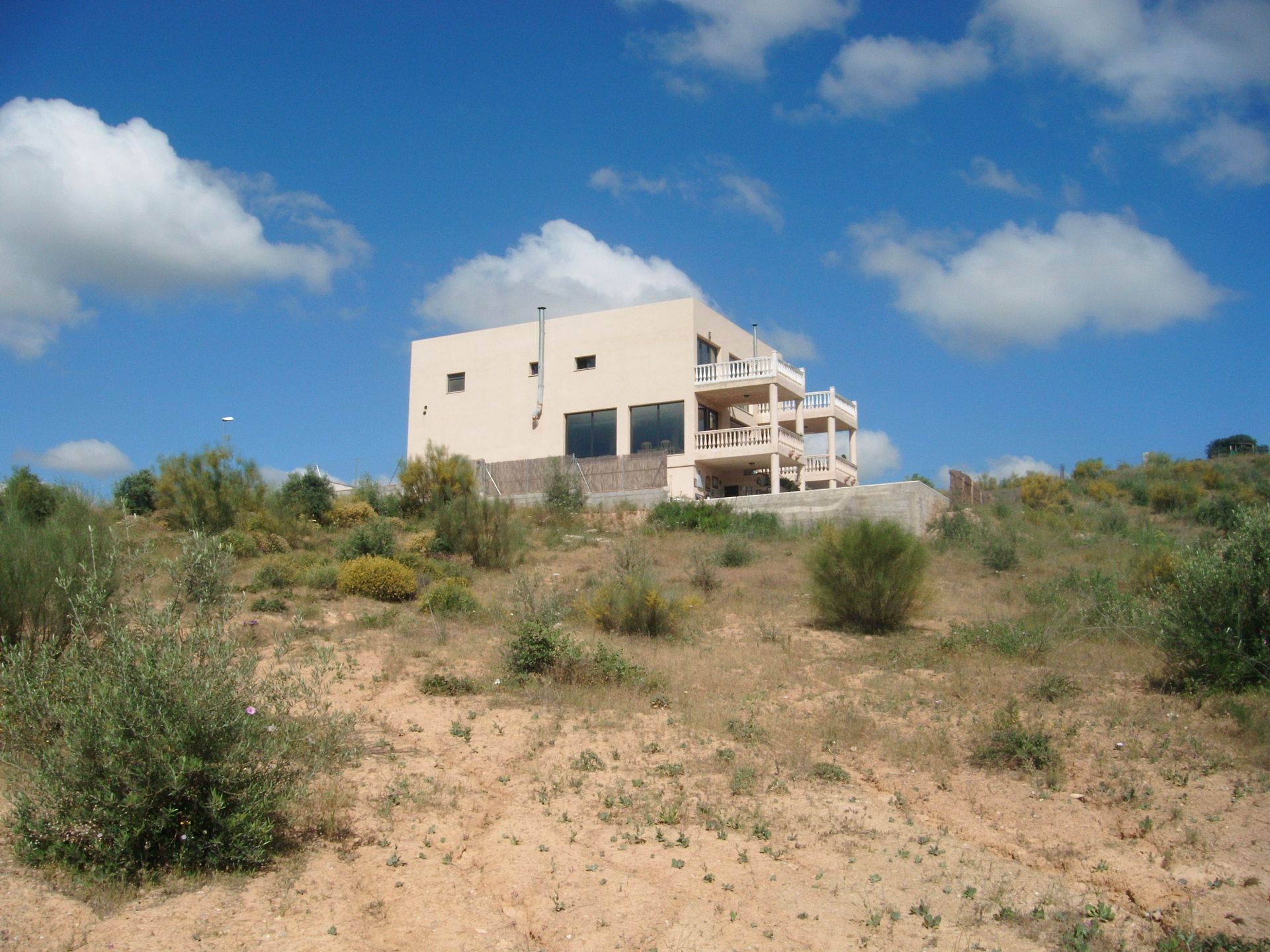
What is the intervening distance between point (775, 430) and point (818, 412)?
378 centimetres

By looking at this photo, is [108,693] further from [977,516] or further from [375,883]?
[977,516]

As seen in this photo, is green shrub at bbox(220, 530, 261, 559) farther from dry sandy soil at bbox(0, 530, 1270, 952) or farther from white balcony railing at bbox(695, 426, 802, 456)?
white balcony railing at bbox(695, 426, 802, 456)

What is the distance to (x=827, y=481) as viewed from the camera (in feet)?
101

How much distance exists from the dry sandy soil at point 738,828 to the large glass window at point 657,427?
58.6ft

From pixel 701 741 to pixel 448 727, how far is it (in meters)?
2.59

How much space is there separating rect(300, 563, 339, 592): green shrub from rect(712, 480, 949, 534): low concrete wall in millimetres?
12464

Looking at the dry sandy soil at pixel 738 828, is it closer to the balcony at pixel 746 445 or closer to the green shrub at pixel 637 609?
the green shrub at pixel 637 609

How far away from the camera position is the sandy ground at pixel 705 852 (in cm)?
598

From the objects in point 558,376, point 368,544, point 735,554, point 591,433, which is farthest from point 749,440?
point 368,544

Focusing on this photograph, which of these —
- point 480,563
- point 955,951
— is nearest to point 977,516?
point 480,563

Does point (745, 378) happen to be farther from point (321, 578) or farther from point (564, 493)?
point (321, 578)

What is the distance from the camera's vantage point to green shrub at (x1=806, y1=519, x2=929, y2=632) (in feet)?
48.0

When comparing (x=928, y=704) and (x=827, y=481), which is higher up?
(x=827, y=481)

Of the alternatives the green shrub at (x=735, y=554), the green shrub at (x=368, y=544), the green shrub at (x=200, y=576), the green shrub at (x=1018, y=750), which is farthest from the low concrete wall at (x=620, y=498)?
the green shrub at (x=200, y=576)
